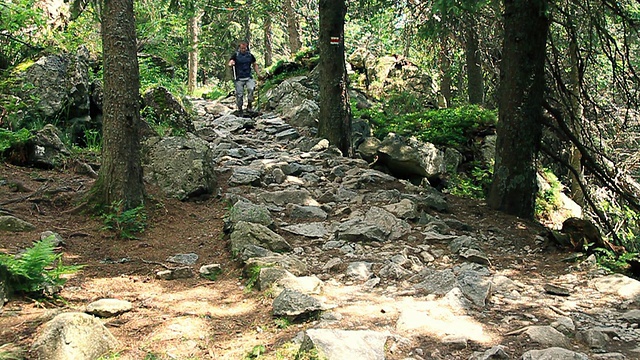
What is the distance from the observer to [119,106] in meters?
5.92

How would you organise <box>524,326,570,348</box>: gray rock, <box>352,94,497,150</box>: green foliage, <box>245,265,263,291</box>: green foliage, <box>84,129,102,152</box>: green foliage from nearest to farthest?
<box>524,326,570,348</box>: gray rock → <box>245,265,263,291</box>: green foliage → <box>84,129,102,152</box>: green foliage → <box>352,94,497,150</box>: green foliage

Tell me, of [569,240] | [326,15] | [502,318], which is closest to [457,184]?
[569,240]

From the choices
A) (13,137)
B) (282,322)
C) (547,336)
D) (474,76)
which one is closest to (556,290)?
(547,336)

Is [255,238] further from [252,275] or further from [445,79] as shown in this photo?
[445,79]

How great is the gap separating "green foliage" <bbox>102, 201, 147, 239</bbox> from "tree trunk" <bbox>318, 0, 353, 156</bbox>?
17.7 feet

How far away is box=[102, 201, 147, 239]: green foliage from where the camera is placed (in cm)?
574

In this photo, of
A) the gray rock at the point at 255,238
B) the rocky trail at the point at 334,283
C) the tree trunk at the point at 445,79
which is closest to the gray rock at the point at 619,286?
the rocky trail at the point at 334,283

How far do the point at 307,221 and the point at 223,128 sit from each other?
6.91 m

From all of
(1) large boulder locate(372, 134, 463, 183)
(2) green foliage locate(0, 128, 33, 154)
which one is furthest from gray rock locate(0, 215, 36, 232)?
(1) large boulder locate(372, 134, 463, 183)

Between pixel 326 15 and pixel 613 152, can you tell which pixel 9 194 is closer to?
pixel 326 15

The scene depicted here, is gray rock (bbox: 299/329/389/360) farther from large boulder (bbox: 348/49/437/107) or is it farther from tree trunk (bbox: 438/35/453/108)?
large boulder (bbox: 348/49/437/107)

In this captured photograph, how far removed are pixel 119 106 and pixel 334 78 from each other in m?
5.37

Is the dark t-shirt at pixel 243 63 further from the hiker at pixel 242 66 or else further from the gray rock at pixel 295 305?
the gray rock at pixel 295 305

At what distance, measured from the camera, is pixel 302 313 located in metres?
3.74
